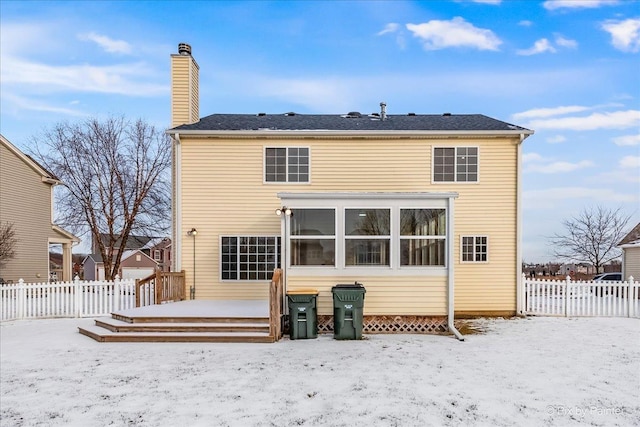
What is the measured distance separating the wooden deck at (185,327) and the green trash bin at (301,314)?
495mm

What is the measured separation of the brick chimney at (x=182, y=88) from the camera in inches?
481

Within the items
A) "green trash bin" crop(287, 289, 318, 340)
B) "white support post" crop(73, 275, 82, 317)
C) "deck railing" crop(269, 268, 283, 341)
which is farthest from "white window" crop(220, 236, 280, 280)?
"white support post" crop(73, 275, 82, 317)

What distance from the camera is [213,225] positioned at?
11445mm

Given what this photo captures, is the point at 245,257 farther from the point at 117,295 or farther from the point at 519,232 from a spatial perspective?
the point at 519,232

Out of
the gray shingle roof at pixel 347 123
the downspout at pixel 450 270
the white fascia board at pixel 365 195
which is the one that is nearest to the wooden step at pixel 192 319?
the white fascia board at pixel 365 195

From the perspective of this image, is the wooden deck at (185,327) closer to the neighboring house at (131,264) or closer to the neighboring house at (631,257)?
the neighboring house at (631,257)

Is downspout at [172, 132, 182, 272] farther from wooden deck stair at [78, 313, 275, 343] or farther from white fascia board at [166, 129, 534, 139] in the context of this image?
wooden deck stair at [78, 313, 275, 343]

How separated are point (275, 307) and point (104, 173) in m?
19.1

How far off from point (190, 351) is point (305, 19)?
13463mm

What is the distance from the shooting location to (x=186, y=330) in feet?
26.8

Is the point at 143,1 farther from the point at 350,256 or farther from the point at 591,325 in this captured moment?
the point at 591,325

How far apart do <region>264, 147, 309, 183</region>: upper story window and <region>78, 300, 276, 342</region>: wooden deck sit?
412 cm

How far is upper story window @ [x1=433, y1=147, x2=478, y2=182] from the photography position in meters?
11.4

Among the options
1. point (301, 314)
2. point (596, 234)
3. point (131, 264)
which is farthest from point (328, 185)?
point (131, 264)
